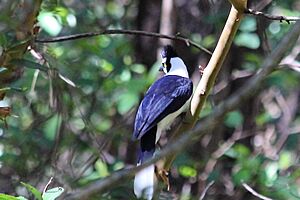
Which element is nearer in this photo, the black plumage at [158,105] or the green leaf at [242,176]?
the black plumage at [158,105]

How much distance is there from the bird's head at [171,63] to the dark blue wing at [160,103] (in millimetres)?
193

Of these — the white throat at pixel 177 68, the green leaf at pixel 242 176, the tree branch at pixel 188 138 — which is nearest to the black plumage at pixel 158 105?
the white throat at pixel 177 68

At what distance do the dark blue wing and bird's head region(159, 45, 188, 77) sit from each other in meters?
0.19

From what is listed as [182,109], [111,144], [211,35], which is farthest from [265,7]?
[182,109]

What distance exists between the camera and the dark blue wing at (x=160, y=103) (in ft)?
8.62

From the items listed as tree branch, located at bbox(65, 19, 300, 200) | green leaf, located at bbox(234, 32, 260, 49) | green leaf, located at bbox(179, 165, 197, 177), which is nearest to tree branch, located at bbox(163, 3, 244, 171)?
tree branch, located at bbox(65, 19, 300, 200)

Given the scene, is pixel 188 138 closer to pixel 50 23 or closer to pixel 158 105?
pixel 158 105

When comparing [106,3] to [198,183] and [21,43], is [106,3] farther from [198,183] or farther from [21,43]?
[21,43]

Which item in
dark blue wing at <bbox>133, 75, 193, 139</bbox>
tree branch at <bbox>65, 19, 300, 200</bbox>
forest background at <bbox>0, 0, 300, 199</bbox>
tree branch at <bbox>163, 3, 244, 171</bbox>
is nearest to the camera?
tree branch at <bbox>65, 19, 300, 200</bbox>

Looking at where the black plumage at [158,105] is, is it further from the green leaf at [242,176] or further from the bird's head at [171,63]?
the green leaf at [242,176]

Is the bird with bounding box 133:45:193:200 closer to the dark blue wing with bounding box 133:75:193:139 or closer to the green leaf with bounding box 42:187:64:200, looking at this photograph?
the dark blue wing with bounding box 133:75:193:139

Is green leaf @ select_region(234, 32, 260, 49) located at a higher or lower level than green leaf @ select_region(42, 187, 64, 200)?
lower

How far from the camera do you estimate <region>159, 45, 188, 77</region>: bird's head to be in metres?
3.01

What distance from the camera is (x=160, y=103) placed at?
2715mm
